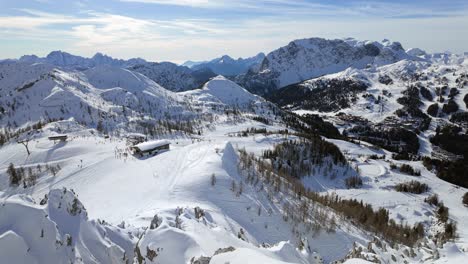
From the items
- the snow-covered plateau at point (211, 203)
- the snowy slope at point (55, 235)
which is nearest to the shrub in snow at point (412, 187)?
the snow-covered plateau at point (211, 203)

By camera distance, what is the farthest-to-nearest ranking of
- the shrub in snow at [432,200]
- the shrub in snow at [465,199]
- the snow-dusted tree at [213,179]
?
the shrub in snow at [465,199] < the shrub in snow at [432,200] < the snow-dusted tree at [213,179]

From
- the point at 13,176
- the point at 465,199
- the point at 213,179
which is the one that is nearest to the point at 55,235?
the point at 213,179

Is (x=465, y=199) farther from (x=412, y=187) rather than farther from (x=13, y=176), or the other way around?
(x=13, y=176)

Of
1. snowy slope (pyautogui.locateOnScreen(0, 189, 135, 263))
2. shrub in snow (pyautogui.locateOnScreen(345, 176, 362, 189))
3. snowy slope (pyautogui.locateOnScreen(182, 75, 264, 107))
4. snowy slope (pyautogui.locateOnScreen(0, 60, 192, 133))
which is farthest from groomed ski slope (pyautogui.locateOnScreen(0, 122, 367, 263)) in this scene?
snowy slope (pyautogui.locateOnScreen(182, 75, 264, 107))

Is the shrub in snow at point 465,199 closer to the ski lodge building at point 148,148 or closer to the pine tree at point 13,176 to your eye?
the ski lodge building at point 148,148

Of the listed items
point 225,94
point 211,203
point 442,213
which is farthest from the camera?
point 225,94

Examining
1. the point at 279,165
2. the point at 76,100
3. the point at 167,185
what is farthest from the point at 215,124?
the point at 167,185

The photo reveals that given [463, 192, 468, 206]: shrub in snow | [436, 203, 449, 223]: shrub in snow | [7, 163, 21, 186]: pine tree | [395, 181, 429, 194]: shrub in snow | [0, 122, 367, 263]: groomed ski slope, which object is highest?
[0, 122, 367, 263]: groomed ski slope

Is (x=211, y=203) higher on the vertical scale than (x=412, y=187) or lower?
higher

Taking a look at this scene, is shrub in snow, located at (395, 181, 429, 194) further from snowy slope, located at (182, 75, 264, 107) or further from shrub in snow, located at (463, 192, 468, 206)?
snowy slope, located at (182, 75, 264, 107)

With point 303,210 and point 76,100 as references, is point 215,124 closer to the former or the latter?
point 76,100

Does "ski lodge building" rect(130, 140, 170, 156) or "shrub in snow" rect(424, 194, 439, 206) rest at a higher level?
"ski lodge building" rect(130, 140, 170, 156)
